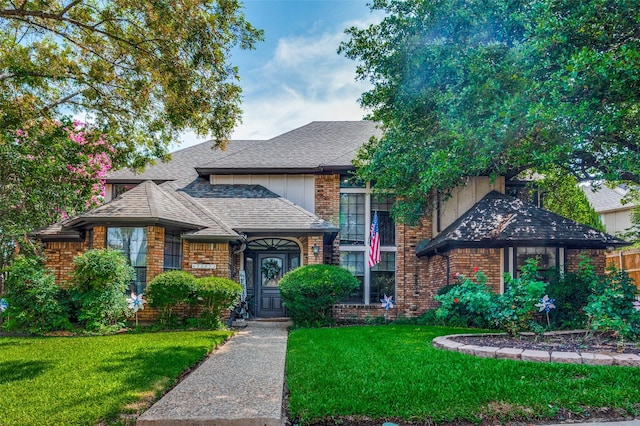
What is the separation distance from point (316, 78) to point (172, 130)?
5160 millimetres

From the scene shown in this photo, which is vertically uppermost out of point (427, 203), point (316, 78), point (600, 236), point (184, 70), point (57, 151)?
point (316, 78)

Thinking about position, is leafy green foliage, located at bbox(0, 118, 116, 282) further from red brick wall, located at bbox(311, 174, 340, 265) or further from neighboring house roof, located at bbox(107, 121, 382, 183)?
red brick wall, located at bbox(311, 174, 340, 265)

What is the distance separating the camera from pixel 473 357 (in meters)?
6.29

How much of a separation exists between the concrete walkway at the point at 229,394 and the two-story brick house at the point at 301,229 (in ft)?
16.1

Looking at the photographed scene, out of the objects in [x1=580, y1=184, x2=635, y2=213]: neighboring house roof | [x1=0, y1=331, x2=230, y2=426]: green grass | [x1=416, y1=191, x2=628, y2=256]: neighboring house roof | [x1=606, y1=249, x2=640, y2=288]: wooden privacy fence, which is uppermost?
[x1=580, y1=184, x2=635, y2=213]: neighboring house roof

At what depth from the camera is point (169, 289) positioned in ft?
35.9

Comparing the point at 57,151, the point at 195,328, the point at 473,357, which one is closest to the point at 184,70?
the point at 57,151

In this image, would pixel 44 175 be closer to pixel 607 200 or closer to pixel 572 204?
pixel 572 204

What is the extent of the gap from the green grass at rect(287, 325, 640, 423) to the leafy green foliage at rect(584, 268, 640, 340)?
171 centimetres

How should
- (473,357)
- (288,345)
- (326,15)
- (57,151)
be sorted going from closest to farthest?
(473,357) < (288,345) < (57,151) < (326,15)

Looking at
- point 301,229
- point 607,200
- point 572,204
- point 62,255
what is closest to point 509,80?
point 301,229

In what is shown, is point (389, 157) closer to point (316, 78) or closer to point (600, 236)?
point (316, 78)

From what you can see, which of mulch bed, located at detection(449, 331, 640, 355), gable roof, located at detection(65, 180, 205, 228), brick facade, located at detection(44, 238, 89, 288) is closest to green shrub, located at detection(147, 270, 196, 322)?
gable roof, located at detection(65, 180, 205, 228)

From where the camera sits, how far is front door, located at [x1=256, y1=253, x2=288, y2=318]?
575 inches
